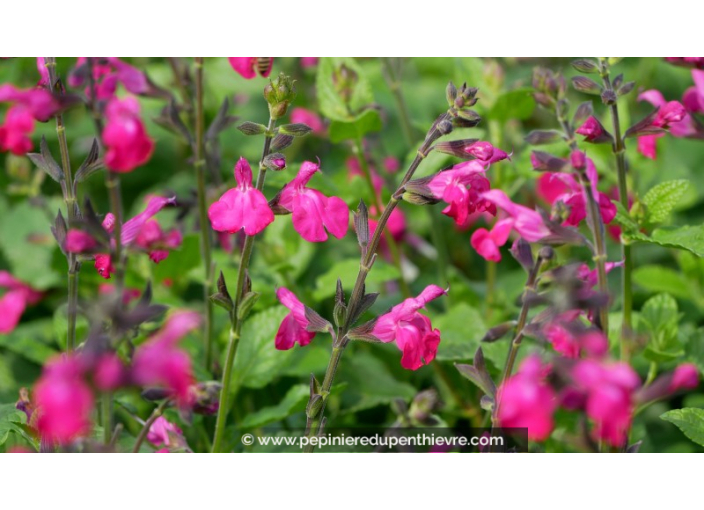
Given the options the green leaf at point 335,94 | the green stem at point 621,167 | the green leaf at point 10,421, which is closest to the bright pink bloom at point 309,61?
the green leaf at point 335,94

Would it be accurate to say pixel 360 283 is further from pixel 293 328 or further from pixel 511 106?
pixel 511 106

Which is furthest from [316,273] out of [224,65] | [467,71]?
[224,65]

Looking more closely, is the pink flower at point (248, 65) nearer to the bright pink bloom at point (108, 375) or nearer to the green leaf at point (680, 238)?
the green leaf at point (680, 238)

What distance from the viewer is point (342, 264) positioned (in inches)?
71.9

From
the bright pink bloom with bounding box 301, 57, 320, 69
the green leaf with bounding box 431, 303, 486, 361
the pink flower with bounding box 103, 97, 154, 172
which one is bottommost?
the green leaf with bounding box 431, 303, 486, 361

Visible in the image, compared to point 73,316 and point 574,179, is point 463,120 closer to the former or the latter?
point 574,179

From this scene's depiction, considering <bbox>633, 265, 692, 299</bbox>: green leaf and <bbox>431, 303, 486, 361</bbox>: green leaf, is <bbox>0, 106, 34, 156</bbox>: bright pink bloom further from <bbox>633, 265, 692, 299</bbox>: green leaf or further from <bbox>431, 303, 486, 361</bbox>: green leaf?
<bbox>633, 265, 692, 299</bbox>: green leaf

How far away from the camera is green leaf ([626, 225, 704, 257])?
1.32 m

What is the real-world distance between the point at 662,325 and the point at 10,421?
1218mm

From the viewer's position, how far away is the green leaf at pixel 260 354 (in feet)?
5.30

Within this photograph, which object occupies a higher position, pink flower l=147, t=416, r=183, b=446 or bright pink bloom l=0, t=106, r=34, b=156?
bright pink bloom l=0, t=106, r=34, b=156

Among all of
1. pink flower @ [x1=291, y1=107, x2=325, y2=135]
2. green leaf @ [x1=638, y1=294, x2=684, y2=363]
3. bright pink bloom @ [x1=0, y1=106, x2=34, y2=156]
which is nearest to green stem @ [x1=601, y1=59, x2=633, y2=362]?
green leaf @ [x1=638, y1=294, x2=684, y2=363]

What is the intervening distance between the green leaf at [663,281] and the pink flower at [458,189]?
843 millimetres

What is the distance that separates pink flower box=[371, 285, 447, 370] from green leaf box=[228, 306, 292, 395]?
14.5 inches
